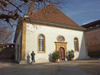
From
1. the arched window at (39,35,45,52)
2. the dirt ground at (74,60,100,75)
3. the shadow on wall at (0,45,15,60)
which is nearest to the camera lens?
the dirt ground at (74,60,100,75)

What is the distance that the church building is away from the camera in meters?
12.5

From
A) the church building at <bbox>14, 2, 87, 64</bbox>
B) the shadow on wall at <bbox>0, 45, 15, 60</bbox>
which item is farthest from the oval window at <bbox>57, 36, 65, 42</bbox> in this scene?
the shadow on wall at <bbox>0, 45, 15, 60</bbox>

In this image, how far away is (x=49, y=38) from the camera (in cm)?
1401

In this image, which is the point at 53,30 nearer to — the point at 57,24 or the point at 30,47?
the point at 57,24

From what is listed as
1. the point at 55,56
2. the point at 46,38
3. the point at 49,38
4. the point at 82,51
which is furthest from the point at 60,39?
the point at 82,51

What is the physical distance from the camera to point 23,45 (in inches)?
478

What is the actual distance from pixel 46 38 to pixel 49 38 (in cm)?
48

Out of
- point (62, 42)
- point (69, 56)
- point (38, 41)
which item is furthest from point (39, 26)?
point (69, 56)

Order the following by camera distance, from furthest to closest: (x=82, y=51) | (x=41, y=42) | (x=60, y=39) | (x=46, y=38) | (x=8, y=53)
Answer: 1. (x=8, y=53)
2. (x=82, y=51)
3. (x=60, y=39)
4. (x=46, y=38)
5. (x=41, y=42)

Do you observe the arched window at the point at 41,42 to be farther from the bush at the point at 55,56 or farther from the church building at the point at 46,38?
the bush at the point at 55,56

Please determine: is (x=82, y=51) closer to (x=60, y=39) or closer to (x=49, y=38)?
(x=60, y=39)

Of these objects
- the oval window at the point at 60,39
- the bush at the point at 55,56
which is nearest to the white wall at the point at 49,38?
the oval window at the point at 60,39

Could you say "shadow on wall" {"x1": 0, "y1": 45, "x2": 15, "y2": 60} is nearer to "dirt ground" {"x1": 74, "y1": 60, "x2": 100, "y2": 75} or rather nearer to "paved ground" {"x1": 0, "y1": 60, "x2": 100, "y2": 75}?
"paved ground" {"x1": 0, "y1": 60, "x2": 100, "y2": 75}

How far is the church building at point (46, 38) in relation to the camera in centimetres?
1248
